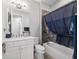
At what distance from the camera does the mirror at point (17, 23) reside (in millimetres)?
3062

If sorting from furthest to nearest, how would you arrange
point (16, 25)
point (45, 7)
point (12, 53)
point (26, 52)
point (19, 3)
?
point (45, 7) → point (19, 3) → point (16, 25) → point (26, 52) → point (12, 53)

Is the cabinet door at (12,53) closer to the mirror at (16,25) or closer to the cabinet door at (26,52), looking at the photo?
the cabinet door at (26,52)

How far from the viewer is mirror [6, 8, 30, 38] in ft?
10.0

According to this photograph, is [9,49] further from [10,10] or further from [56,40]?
[56,40]

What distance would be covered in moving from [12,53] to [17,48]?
195mm

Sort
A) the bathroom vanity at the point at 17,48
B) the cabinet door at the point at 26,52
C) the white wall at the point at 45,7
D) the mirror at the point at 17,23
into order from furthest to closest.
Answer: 1. the white wall at the point at 45,7
2. the mirror at the point at 17,23
3. the cabinet door at the point at 26,52
4. the bathroom vanity at the point at 17,48

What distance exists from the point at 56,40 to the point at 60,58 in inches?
32.2

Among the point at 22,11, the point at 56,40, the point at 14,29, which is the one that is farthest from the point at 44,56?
the point at 22,11

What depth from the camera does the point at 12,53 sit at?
8.22ft

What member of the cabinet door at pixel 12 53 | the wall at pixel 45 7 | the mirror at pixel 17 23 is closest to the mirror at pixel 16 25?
the mirror at pixel 17 23

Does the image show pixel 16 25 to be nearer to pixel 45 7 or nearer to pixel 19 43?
pixel 19 43

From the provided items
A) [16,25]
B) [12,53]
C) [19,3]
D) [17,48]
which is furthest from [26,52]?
[19,3]

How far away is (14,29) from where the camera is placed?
126 inches

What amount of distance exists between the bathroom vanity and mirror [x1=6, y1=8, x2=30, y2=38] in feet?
1.46
